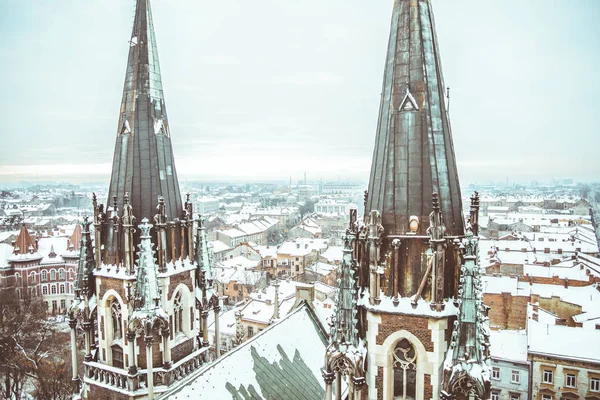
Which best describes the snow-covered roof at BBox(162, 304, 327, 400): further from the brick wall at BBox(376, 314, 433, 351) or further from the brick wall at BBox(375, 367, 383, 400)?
the brick wall at BBox(376, 314, 433, 351)

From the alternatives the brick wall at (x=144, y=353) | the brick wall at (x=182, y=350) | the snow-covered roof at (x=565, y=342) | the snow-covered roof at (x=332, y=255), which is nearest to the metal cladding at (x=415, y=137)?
the brick wall at (x=144, y=353)

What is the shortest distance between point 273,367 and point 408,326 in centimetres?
859

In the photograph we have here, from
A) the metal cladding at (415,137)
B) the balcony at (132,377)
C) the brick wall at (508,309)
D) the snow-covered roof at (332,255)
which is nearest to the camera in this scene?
the metal cladding at (415,137)

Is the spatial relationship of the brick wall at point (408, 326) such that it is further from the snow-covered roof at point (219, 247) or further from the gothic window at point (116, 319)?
the snow-covered roof at point (219, 247)

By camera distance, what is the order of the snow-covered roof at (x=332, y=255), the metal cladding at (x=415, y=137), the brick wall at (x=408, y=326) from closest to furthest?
the brick wall at (x=408, y=326), the metal cladding at (x=415, y=137), the snow-covered roof at (x=332, y=255)

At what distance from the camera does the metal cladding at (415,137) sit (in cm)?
1216

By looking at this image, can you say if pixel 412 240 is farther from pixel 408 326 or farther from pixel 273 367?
pixel 273 367

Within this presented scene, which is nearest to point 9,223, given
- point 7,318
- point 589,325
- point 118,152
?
point 7,318

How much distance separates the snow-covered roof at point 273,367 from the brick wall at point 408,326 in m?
6.53

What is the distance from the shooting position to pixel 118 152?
18.1 m

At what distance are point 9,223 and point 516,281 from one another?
132032 millimetres

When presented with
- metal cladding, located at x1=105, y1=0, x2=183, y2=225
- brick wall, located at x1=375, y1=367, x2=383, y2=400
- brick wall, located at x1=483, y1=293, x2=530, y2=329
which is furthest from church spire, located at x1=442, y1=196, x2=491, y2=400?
brick wall, located at x1=483, y1=293, x2=530, y2=329

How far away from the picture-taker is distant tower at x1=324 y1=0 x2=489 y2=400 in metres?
11.7

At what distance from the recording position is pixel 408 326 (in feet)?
39.2
